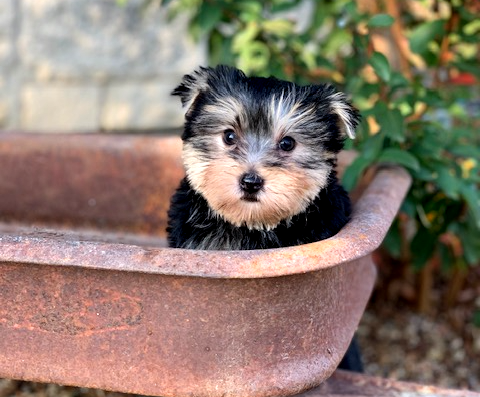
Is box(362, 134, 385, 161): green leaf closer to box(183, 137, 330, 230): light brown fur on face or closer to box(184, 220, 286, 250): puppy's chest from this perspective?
box(183, 137, 330, 230): light brown fur on face

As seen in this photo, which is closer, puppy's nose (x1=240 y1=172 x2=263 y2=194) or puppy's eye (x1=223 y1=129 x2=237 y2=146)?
puppy's nose (x1=240 y1=172 x2=263 y2=194)

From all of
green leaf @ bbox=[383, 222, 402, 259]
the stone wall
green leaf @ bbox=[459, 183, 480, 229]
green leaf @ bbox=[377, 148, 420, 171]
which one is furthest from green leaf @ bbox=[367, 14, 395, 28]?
the stone wall

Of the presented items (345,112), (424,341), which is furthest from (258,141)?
(424,341)

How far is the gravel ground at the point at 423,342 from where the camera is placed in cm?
383

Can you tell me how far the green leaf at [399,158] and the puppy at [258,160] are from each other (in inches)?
20.5

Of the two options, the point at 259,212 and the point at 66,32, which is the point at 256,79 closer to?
the point at 259,212

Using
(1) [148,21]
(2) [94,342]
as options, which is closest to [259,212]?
(2) [94,342]

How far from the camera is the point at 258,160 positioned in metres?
2.26

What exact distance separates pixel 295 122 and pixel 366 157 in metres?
0.71

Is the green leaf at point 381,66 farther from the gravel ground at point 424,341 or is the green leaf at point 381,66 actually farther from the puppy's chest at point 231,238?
the gravel ground at point 424,341

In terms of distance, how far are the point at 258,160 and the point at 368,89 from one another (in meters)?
1.11

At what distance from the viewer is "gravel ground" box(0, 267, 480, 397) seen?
3.83 meters

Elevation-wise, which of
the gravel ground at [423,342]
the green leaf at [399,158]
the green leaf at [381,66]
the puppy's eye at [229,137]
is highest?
the green leaf at [381,66]

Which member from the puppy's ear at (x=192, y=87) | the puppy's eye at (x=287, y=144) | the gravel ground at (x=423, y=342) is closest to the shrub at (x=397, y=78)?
the gravel ground at (x=423, y=342)
